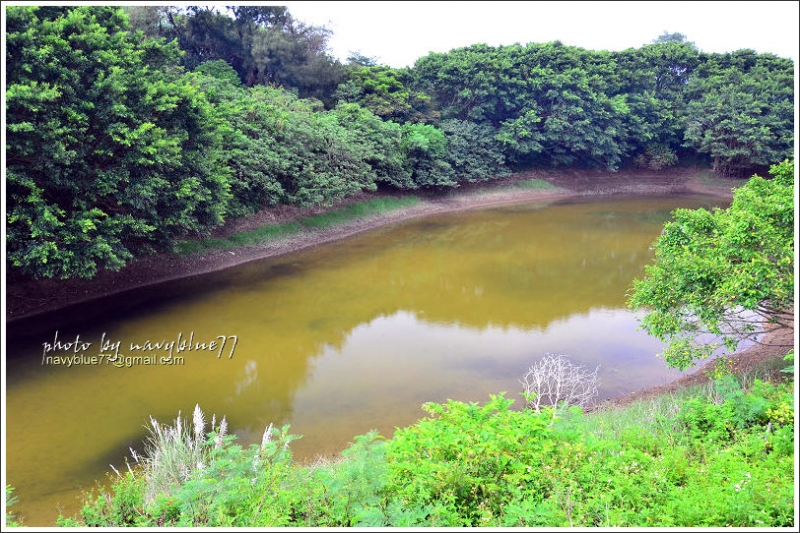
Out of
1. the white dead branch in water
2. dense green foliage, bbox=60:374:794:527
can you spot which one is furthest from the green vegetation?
dense green foliage, bbox=60:374:794:527

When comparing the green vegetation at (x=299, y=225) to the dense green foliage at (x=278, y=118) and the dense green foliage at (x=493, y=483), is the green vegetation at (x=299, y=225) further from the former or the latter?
the dense green foliage at (x=493, y=483)

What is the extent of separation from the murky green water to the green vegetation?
43.2 inches

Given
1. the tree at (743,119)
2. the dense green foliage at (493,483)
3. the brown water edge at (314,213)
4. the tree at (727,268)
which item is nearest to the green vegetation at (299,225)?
the brown water edge at (314,213)

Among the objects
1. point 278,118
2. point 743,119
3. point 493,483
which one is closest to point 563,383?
point 493,483

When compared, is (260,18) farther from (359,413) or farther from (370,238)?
(359,413)

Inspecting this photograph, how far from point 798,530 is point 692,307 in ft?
14.1

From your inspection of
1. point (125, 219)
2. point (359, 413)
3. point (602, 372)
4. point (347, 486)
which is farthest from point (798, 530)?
point (125, 219)

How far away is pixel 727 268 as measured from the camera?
6.89 meters

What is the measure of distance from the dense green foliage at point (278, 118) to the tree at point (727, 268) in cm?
944

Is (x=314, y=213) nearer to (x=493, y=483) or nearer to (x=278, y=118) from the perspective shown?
(x=278, y=118)

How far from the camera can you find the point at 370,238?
20078mm

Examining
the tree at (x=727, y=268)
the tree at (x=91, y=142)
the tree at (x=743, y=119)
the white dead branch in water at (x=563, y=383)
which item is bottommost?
the white dead branch in water at (x=563, y=383)

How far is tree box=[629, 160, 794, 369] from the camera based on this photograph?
6.51 m

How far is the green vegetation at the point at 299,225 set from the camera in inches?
629
